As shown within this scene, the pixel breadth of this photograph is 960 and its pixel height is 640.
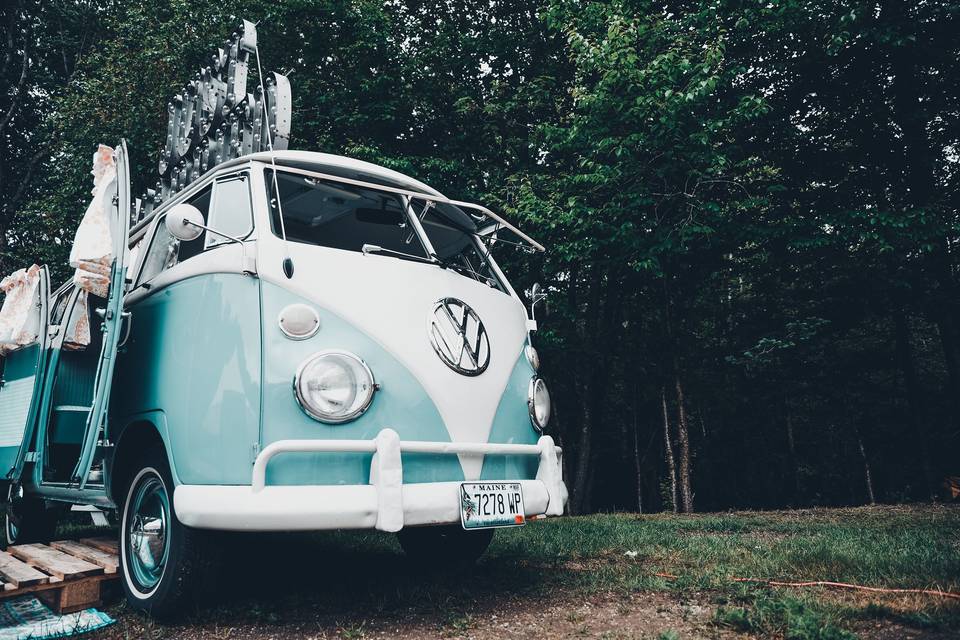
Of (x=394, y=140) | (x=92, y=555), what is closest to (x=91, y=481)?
(x=92, y=555)

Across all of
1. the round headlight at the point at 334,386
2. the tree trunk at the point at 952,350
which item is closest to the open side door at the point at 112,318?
the round headlight at the point at 334,386

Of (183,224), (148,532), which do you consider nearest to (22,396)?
(148,532)

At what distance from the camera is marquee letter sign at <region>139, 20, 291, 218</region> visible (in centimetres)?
651

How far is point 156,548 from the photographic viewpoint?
354cm

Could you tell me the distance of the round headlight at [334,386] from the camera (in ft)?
10.3

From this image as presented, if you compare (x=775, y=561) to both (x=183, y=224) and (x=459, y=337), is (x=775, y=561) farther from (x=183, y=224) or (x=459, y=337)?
(x=183, y=224)

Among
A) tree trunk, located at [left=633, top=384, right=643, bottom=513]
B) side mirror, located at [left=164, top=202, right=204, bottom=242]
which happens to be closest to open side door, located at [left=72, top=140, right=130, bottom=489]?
side mirror, located at [left=164, top=202, right=204, bottom=242]

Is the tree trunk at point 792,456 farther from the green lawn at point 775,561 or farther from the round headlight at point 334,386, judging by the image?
the round headlight at point 334,386

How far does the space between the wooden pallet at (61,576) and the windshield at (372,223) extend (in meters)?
2.16

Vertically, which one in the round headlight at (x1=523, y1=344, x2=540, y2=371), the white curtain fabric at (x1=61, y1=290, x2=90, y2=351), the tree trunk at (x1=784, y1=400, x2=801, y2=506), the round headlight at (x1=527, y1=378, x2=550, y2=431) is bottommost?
the tree trunk at (x1=784, y1=400, x2=801, y2=506)

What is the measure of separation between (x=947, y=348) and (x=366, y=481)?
12.8 metres

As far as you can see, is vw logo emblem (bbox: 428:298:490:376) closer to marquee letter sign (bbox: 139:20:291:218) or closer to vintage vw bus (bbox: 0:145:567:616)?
vintage vw bus (bbox: 0:145:567:616)

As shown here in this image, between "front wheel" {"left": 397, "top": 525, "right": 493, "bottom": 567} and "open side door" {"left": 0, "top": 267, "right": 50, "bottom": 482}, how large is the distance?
2.71 meters

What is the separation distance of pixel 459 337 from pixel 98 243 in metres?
2.21
